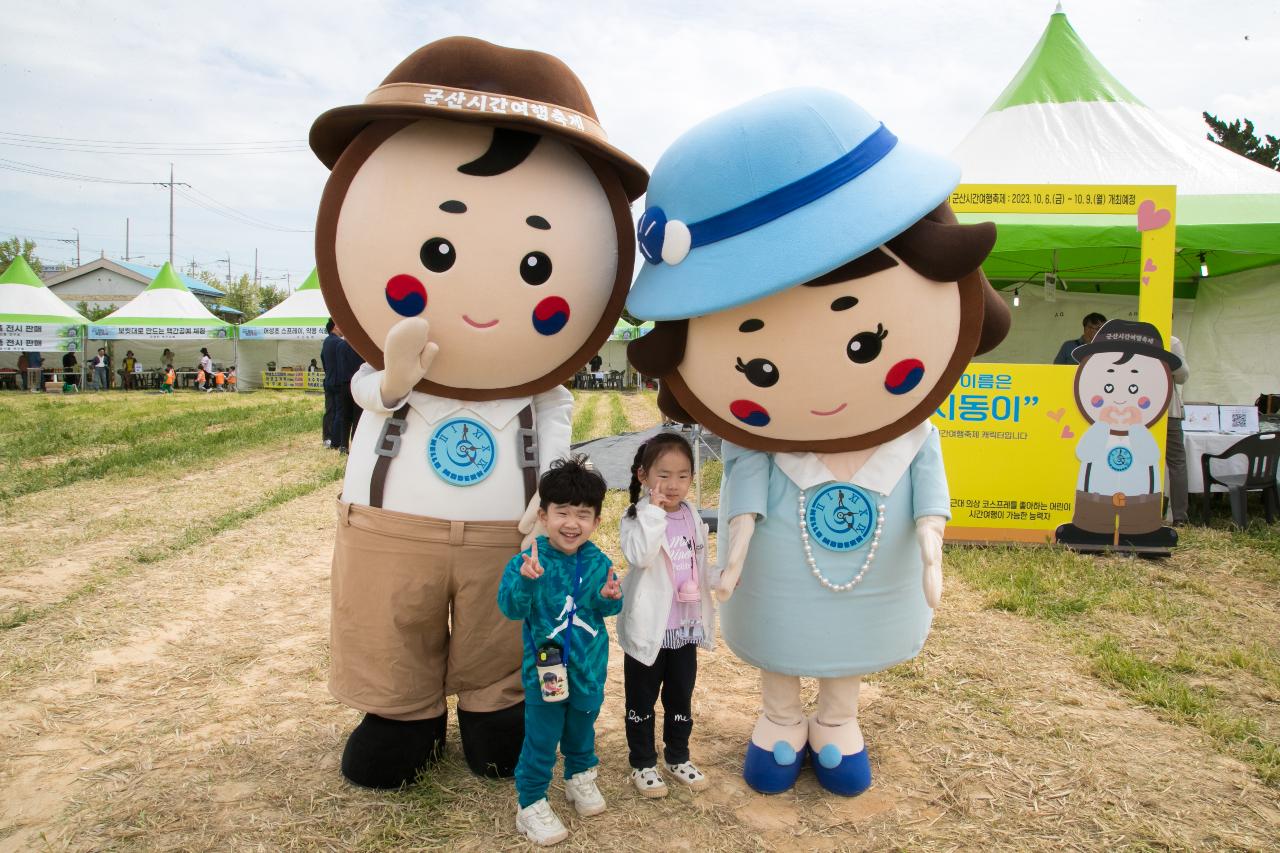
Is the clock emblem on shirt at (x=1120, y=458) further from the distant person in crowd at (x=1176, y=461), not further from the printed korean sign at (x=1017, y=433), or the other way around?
the distant person in crowd at (x=1176, y=461)

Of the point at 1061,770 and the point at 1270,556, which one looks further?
the point at 1270,556

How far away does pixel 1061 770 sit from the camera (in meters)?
3.03

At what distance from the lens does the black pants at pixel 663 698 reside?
109 inches

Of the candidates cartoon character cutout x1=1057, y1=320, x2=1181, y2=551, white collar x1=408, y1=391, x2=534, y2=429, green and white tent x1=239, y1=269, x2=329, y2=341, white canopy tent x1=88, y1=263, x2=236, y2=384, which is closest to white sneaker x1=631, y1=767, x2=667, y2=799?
white collar x1=408, y1=391, x2=534, y2=429

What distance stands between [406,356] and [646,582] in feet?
3.28

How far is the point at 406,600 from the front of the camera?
8.79 ft

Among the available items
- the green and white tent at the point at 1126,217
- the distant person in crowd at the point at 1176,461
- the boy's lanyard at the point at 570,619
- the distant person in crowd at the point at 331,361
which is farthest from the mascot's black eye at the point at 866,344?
the distant person in crowd at the point at 331,361

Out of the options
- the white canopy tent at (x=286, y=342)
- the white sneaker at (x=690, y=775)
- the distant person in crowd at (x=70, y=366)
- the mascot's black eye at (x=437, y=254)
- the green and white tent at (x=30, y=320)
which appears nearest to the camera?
the mascot's black eye at (x=437, y=254)

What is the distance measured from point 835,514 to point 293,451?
395 inches

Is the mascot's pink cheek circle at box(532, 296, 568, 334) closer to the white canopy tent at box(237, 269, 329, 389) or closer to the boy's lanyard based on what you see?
the boy's lanyard

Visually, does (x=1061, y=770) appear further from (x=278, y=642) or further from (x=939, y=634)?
(x=278, y=642)

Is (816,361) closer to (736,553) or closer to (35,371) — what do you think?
(736,553)

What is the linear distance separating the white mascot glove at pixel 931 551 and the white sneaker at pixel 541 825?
1310mm

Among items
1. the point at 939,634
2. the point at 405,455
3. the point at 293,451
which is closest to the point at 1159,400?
the point at 939,634
